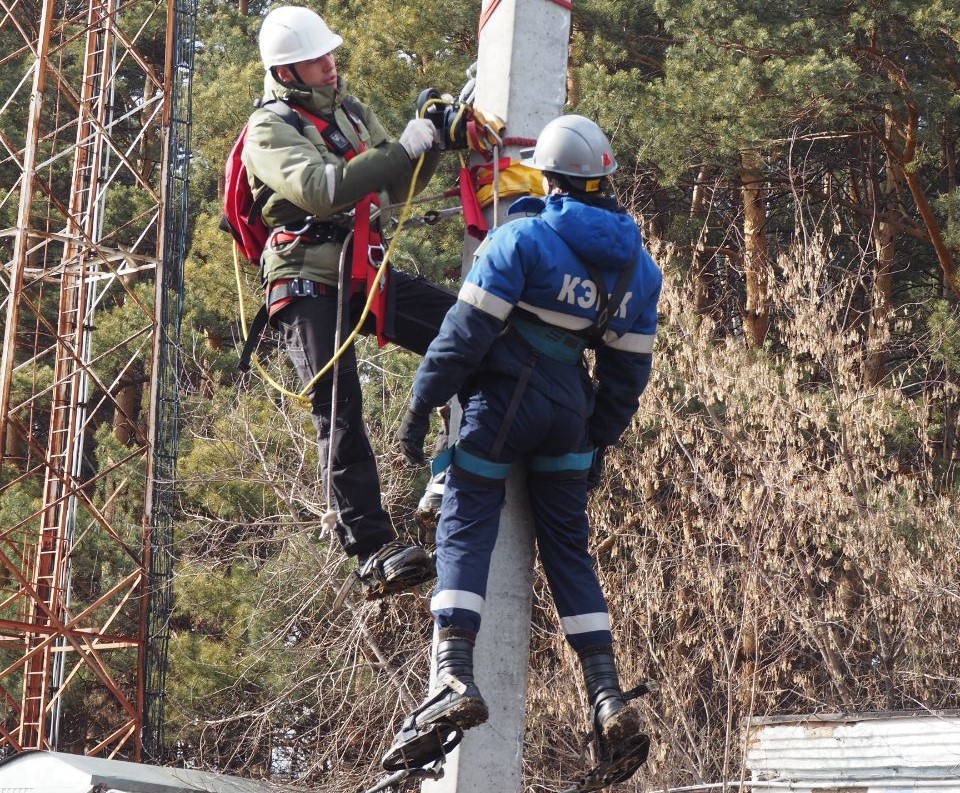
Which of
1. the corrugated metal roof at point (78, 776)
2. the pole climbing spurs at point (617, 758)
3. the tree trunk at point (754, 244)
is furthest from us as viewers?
the tree trunk at point (754, 244)

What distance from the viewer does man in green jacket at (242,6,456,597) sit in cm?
446

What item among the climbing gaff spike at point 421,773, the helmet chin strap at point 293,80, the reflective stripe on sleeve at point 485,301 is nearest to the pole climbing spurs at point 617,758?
the climbing gaff spike at point 421,773

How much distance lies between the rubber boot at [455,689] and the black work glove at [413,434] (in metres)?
0.55

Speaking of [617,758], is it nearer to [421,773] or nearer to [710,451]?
[421,773]

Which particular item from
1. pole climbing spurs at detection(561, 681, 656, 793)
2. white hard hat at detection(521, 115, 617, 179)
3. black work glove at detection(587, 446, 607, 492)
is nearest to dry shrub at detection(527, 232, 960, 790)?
black work glove at detection(587, 446, 607, 492)

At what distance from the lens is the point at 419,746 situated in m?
3.95

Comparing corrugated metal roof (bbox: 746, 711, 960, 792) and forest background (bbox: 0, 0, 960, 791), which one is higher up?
forest background (bbox: 0, 0, 960, 791)

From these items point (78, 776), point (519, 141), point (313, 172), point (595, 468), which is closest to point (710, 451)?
point (78, 776)

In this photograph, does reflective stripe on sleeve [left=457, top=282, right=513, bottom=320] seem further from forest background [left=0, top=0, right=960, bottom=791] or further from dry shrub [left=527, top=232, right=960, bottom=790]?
dry shrub [left=527, top=232, right=960, bottom=790]

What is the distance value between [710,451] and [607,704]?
879 centimetres

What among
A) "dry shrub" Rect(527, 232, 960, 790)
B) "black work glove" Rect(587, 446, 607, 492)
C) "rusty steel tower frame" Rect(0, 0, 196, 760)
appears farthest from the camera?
"rusty steel tower frame" Rect(0, 0, 196, 760)

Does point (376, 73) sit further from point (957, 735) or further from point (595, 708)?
point (595, 708)

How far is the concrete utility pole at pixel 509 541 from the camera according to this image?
409 cm

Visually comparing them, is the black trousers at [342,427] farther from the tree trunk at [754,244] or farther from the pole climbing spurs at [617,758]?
the tree trunk at [754,244]
